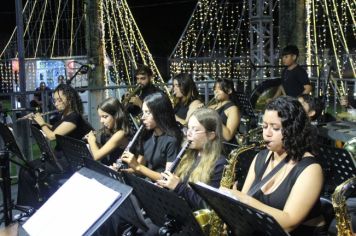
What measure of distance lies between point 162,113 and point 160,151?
32 cm

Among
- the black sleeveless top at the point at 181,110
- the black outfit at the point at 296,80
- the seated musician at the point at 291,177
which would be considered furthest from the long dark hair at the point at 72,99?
the seated musician at the point at 291,177

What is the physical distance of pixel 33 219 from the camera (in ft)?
9.00

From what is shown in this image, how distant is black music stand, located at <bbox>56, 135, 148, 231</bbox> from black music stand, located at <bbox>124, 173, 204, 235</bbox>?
11 centimetres

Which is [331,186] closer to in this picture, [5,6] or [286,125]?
[286,125]

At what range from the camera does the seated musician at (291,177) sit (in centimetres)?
269

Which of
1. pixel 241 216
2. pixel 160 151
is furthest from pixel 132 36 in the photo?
pixel 241 216

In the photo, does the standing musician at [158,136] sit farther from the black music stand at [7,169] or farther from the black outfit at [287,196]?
the black outfit at [287,196]

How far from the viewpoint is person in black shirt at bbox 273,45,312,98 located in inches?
276

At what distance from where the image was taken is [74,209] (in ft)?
8.42

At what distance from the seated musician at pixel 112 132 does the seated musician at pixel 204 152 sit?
1250mm

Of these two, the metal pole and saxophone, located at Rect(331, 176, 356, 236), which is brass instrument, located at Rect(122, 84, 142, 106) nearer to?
the metal pole

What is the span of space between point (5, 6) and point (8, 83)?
23.7ft

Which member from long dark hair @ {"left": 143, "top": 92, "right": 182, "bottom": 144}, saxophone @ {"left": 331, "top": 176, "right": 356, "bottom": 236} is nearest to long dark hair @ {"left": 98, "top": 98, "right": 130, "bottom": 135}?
long dark hair @ {"left": 143, "top": 92, "right": 182, "bottom": 144}

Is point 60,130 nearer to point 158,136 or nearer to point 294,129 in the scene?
point 158,136
